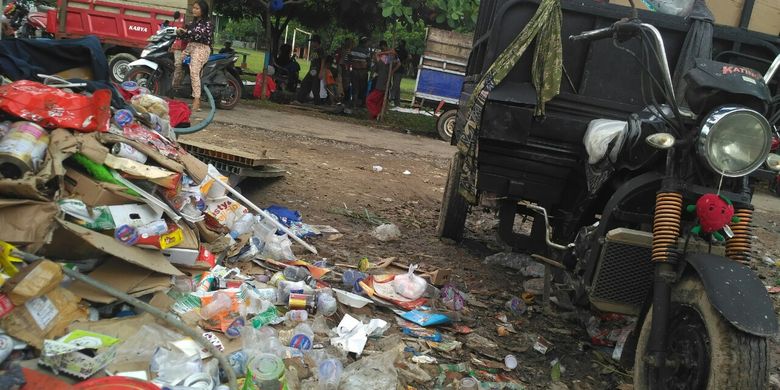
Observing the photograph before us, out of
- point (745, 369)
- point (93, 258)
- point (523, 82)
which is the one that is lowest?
point (93, 258)

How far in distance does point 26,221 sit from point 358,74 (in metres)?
14.0

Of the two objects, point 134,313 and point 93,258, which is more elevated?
A: point 93,258

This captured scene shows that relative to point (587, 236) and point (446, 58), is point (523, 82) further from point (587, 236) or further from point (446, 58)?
point (446, 58)

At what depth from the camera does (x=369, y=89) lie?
1672 cm

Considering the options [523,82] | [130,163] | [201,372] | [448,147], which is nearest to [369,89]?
[448,147]

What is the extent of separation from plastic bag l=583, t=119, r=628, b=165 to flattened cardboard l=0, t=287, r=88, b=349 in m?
2.66

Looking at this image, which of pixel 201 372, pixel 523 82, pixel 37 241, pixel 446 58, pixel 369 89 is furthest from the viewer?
pixel 369 89

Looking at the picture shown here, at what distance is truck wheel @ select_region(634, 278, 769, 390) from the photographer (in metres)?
2.00

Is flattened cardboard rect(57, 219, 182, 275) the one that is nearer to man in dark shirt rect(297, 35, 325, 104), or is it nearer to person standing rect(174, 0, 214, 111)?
person standing rect(174, 0, 214, 111)

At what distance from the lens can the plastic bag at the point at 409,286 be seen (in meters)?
3.65

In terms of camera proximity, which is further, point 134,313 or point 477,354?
point 477,354

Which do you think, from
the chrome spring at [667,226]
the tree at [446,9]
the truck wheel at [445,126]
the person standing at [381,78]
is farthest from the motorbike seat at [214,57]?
the chrome spring at [667,226]

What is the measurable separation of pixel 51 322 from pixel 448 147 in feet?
33.0

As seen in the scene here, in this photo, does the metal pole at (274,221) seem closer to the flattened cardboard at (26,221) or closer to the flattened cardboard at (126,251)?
the flattened cardboard at (126,251)
